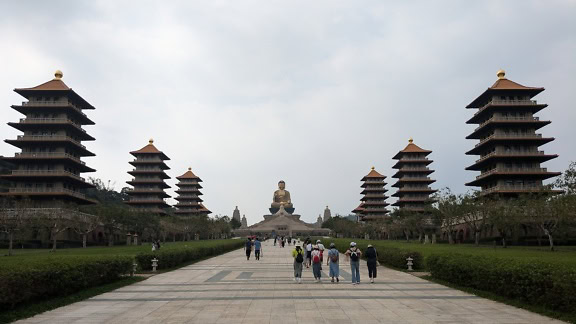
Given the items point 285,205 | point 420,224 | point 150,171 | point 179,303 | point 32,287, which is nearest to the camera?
point 32,287

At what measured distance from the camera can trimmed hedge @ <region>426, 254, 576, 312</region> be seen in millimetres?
10891

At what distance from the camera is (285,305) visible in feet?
43.1

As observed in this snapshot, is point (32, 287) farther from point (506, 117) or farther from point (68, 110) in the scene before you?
point (506, 117)

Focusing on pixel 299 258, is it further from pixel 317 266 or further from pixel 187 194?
pixel 187 194

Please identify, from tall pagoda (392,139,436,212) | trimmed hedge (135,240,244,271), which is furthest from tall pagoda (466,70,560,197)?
trimmed hedge (135,240,244,271)

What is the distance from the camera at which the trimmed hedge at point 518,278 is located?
10.9m

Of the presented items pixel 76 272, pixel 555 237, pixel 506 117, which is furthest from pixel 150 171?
pixel 76 272

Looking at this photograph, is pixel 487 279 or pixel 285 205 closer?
pixel 487 279

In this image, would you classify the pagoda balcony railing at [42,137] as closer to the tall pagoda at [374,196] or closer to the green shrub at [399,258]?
the green shrub at [399,258]

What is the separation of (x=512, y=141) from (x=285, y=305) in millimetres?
59298

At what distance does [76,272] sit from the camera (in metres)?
15.3

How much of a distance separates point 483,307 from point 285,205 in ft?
424

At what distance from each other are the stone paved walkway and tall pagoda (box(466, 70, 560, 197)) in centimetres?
5001

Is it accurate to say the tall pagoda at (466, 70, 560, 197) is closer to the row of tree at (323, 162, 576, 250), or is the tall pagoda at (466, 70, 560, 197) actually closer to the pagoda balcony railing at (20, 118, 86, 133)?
the row of tree at (323, 162, 576, 250)
